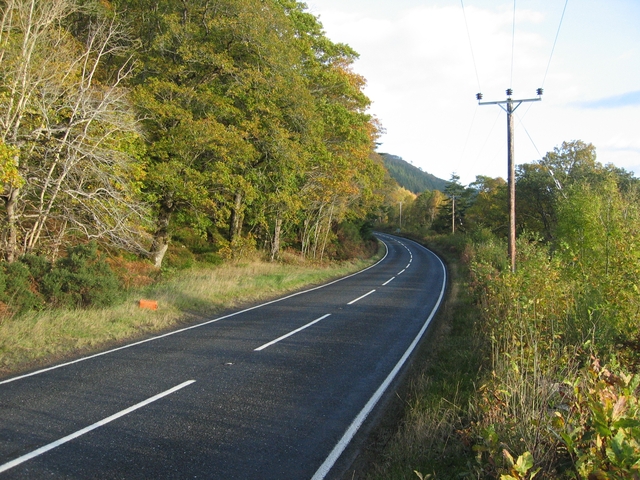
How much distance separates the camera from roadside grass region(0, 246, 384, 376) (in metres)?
8.44

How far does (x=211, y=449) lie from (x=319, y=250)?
3526 centimetres

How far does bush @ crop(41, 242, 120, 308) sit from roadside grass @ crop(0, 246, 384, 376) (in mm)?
462

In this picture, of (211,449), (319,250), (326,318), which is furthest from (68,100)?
(319,250)

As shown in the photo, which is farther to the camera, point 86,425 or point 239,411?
point 239,411

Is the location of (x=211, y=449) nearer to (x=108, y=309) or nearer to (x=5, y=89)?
(x=108, y=309)

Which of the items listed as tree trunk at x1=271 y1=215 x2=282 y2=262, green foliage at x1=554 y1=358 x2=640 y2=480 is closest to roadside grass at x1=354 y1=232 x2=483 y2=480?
green foliage at x1=554 y1=358 x2=640 y2=480

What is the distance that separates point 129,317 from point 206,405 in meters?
5.89

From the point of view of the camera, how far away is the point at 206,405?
6043 millimetres

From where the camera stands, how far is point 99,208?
1432 centimetres

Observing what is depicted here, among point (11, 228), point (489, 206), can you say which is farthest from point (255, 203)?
point (489, 206)

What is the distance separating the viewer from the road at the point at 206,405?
452cm

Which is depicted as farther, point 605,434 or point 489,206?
point 489,206

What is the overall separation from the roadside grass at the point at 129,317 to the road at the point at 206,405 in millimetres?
735

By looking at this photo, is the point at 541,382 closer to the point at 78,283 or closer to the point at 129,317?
the point at 129,317
